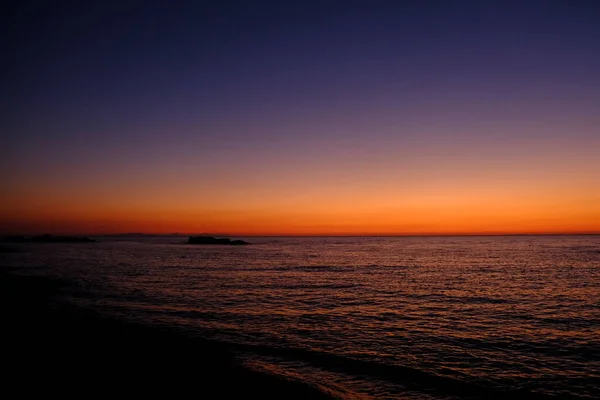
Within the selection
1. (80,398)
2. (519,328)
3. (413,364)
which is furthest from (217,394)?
(519,328)

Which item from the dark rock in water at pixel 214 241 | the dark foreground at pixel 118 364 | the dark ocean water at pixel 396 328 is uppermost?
the dark foreground at pixel 118 364

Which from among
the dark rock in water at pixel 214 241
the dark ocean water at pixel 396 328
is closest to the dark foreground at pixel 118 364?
the dark ocean water at pixel 396 328

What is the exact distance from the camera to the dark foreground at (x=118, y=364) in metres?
12.2

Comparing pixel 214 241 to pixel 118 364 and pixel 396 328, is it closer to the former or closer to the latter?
pixel 396 328

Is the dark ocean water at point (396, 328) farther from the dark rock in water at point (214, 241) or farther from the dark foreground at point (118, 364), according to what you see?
the dark rock in water at point (214, 241)

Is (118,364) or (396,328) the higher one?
(118,364)

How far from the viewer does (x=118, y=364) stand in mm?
14500

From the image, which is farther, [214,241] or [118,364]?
[214,241]

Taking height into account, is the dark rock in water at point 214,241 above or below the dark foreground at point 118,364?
below

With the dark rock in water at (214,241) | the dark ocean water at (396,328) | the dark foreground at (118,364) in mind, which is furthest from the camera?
the dark rock in water at (214,241)

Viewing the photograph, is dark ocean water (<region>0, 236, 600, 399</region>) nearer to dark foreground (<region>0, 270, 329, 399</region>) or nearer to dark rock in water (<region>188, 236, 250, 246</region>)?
dark foreground (<region>0, 270, 329, 399</region>)

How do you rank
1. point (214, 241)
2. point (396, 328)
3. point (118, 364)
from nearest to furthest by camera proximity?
point (118, 364) → point (396, 328) → point (214, 241)

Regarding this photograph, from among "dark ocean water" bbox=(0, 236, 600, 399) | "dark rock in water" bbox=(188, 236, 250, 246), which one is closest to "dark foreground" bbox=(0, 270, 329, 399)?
"dark ocean water" bbox=(0, 236, 600, 399)

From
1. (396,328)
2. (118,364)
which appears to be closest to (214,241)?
(396,328)
